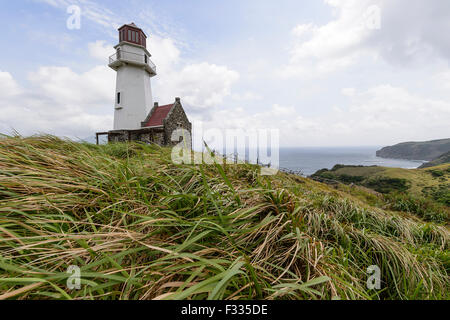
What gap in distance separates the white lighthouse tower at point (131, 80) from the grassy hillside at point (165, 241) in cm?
1874

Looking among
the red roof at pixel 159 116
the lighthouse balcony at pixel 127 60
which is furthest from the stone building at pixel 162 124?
the lighthouse balcony at pixel 127 60

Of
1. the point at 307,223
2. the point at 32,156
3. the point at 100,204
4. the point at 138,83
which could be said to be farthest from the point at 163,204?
the point at 138,83

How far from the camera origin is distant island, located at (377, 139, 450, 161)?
416ft

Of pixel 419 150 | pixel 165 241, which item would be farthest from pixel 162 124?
pixel 419 150

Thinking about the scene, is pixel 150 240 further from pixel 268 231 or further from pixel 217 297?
pixel 268 231

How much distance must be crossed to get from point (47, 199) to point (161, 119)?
1781 cm

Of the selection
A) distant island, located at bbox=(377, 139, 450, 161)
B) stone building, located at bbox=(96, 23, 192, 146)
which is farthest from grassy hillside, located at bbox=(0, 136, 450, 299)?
distant island, located at bbox=(377, 139, 450, 161)

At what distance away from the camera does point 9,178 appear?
4.68 feet

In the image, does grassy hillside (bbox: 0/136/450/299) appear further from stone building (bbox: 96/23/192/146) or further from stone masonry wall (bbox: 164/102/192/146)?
stone building (bbox: 96/23/192/146)

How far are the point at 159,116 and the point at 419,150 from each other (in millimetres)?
198065

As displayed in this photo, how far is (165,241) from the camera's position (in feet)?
3.96

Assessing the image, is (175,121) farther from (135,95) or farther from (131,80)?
(131,80)

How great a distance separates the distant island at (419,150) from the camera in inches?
4998

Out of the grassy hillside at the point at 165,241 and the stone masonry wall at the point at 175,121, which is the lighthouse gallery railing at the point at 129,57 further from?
the grassy hillside at the point at 165,241
